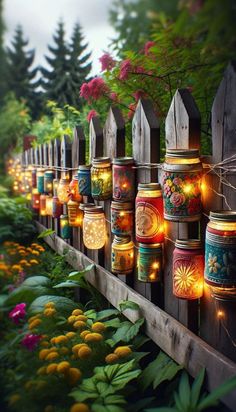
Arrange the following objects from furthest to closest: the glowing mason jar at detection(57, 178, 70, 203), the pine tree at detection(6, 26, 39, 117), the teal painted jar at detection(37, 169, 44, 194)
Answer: the teal painted jar at detection(37, 169, 44, 194) → the glowing mason jar at detection(57, 178, 70, 203) → the pine tree at detection(6, 26, 39, 117)

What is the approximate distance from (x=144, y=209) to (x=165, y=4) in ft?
3.49

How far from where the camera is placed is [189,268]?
49.4 inches

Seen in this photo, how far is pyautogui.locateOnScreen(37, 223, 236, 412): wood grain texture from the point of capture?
3.71 feet

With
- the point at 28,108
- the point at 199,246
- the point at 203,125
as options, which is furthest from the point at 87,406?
the point at 203,125

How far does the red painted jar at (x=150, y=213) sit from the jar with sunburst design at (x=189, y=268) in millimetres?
192

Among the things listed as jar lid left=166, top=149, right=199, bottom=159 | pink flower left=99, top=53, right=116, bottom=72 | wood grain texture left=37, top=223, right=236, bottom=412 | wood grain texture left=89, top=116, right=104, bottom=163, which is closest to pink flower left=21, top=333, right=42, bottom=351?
wood grain texture left=37, top=223, right=236, bottom=412

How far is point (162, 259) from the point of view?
5.06ft

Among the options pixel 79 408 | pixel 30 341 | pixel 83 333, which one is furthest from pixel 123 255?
pixel 79 408

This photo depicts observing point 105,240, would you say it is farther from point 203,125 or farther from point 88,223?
point 203,125

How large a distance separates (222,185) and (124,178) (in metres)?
0.60

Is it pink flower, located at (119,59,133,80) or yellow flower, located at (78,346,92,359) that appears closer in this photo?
yellow flower, located at (78,346,92,359)

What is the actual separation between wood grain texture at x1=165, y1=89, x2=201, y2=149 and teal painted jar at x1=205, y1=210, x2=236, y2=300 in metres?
0.32

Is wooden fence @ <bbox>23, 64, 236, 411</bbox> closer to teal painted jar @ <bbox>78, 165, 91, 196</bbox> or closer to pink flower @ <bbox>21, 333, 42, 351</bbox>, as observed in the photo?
teal painted jar @ <bbox>78, 165, 91, 196</bbox>

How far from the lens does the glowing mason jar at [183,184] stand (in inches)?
48.5
